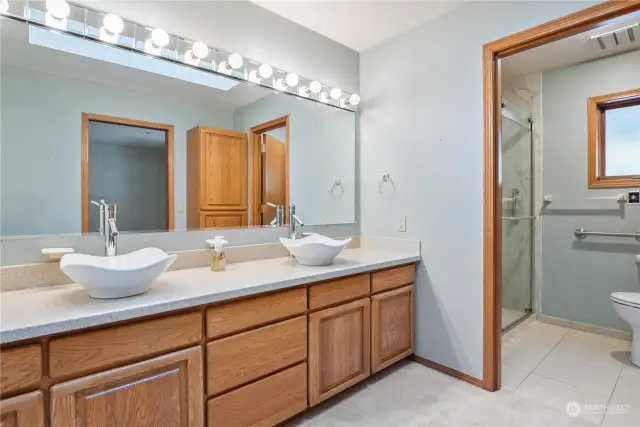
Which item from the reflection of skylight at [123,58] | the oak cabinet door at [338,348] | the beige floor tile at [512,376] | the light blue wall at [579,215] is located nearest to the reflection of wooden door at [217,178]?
the reflection of skylight at [123,58]

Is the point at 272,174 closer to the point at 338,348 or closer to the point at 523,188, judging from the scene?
the point at 338,348

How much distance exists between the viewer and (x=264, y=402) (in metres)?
1.47

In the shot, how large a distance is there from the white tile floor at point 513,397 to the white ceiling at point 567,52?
2218mm

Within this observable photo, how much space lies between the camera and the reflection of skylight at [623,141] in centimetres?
272

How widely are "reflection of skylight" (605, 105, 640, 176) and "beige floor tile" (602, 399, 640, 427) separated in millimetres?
1873

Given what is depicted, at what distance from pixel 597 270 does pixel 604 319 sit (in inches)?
15.6

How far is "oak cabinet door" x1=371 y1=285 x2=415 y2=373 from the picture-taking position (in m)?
1.97

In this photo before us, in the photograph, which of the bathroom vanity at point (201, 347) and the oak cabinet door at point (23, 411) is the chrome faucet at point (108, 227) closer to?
the bathroom vanity at point (201, 347)

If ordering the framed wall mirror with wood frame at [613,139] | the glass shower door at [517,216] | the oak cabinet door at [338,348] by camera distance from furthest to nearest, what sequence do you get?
1. the glass shower door at [517,216]
2. the framed wall mirror with wood frame at [613,139]
3. the oak cabinet door at [338,348]

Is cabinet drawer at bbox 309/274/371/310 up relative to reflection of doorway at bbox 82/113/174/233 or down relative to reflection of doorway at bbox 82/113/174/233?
down

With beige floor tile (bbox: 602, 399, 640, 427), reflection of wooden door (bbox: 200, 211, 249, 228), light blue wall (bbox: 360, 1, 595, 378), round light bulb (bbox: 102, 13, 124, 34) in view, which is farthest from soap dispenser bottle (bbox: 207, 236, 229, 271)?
Result: beige floor tile (bbox: 602, 399, 640, 427)

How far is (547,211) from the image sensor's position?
303 centimetres

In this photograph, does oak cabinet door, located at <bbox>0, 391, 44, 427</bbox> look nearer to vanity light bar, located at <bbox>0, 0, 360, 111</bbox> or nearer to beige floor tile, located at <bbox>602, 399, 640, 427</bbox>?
vanity light bar, located at <bbox>0, 0, 360, 111</bbox>

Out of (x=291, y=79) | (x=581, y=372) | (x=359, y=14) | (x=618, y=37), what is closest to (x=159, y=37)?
(x=291, y=79)
